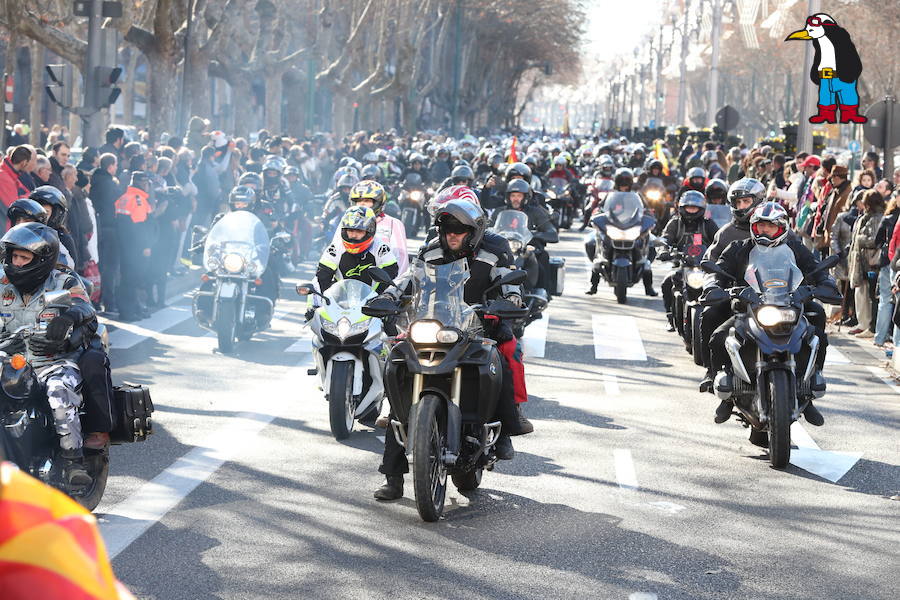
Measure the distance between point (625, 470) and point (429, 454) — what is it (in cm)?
222

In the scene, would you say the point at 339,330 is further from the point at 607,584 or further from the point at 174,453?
the point at 607,584

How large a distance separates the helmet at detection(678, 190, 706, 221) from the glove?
8997 millimetres

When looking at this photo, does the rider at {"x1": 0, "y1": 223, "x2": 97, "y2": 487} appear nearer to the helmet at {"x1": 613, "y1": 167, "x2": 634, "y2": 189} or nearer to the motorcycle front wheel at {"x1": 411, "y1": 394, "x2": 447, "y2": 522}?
the motorcycle front wheel at {"x1": 411, "y1": 394, "x2": 447, "y2": 522}

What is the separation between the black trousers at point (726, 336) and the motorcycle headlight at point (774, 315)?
0.74ft

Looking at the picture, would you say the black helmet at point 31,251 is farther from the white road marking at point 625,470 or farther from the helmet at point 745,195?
the helmet at point 745,195

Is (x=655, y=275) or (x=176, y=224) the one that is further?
(x=655, y=275)

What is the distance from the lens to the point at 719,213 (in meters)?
15.7

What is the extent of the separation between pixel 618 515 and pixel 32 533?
246 inches

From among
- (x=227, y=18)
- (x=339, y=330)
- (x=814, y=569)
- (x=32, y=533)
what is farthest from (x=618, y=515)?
(x=227, y=18)

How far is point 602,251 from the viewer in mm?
20078

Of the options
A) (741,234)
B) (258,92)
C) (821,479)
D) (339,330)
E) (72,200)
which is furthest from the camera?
(258,92)

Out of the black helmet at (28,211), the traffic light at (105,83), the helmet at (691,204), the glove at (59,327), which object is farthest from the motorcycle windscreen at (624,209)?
the glove at (59,327)

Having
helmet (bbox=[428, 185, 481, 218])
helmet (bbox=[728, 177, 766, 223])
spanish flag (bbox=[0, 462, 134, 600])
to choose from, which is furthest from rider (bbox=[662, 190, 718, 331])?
spanish flag (bbox=[0, 462, 134, 600])

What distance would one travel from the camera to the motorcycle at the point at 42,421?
284 inches
